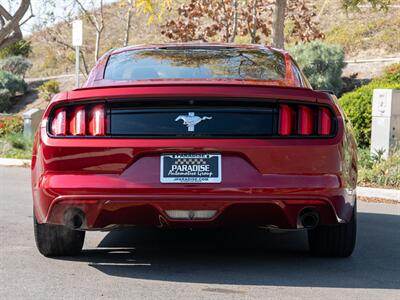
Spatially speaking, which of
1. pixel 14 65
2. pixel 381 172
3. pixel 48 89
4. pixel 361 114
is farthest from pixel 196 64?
pixel 14 65

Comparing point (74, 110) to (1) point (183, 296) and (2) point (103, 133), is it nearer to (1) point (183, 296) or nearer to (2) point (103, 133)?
(2) point (103, 133)

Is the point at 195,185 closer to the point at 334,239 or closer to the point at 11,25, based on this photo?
the point at 334,239

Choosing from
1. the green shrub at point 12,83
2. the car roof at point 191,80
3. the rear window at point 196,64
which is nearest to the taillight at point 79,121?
the car roof at point 191,80

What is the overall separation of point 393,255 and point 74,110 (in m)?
2.67

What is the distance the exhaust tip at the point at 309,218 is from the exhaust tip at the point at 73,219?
142 centimetres

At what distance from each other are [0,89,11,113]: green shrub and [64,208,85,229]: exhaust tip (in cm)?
2596

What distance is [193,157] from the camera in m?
5.70

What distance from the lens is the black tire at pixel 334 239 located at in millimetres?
6344

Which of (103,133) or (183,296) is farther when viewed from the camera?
(103,133)

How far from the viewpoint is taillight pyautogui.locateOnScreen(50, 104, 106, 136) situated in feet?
19.0

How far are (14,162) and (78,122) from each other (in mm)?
10500

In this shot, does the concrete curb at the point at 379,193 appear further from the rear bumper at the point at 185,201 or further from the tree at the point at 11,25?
the tree at the point at 11,25

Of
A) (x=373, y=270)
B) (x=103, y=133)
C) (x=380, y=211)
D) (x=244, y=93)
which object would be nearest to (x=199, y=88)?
(x=244, y=93)

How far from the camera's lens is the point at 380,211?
31.5 ft
